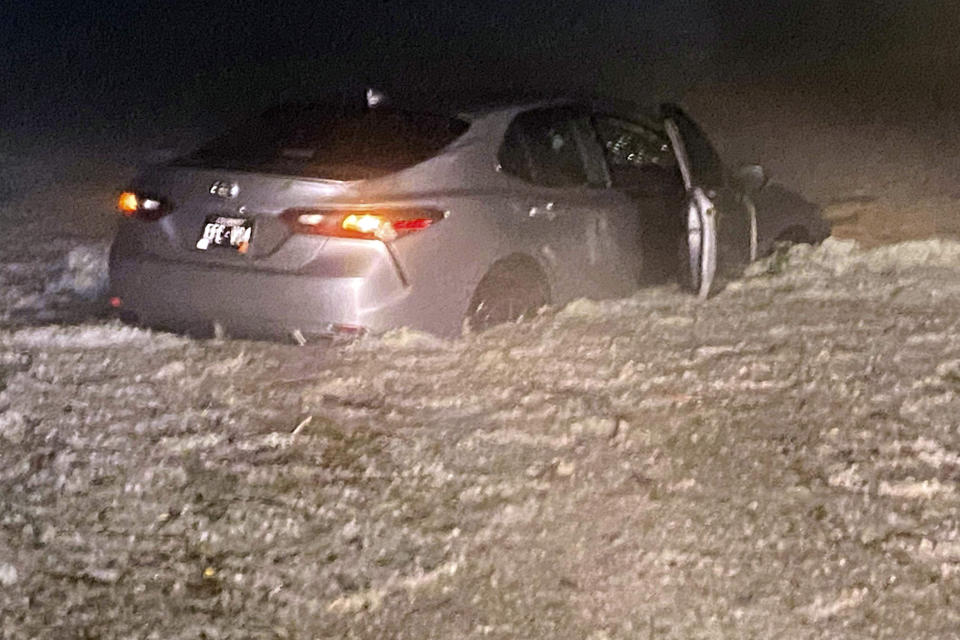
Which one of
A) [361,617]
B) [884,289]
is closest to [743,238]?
[884,289]

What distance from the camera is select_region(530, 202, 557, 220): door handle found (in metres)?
6.36

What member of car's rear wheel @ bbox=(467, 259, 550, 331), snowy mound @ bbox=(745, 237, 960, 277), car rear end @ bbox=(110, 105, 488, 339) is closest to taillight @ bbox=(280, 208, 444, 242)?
car rear end @ bbox=(110, 105, 488, 339)

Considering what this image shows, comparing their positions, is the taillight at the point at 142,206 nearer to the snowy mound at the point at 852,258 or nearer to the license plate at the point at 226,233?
the license plate at the point at 226,233

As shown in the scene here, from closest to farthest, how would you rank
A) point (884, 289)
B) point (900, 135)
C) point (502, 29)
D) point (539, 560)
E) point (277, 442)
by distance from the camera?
point (539, 560)
point (277, 442)
point (884, 289)
point (900, 135)
point (502, 29)

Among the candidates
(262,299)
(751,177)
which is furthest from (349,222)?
(751,177)

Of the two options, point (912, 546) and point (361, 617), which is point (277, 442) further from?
point (912, 546)

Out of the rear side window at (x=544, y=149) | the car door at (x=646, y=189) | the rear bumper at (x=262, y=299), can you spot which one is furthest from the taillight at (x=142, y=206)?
the car door at (x=646, y=189)

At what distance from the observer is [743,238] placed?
7660 mm

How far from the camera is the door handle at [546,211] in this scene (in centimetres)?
636

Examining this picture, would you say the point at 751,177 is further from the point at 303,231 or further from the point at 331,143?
the point at 303,231

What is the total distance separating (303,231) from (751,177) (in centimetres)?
322

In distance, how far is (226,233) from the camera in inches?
227

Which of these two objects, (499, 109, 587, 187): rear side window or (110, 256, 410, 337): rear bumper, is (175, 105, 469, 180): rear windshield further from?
(110, 256, 410, 337): rear bumper

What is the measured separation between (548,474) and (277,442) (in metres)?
1.13
